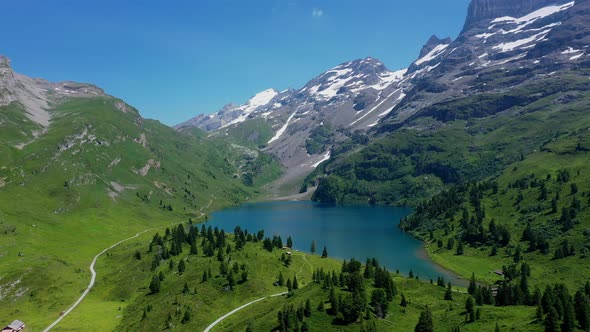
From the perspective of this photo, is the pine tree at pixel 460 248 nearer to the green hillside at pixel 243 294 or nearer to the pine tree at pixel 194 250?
the green hillside at pixel 243 294

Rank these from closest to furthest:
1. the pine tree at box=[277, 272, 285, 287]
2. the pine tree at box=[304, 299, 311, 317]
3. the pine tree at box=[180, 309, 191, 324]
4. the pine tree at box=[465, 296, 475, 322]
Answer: the pine tree at box=[465, 296, 475, 322], the pine tree at box=[304, 299, 311, 317], the pine tree at box=[180, 309, 191, 324], the pine tree at box=[277, 272, 285, 287]

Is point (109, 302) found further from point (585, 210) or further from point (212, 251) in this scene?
point (585, 210)

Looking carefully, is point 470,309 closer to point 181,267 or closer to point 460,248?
point 181,267

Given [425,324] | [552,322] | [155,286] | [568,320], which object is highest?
[568,320]

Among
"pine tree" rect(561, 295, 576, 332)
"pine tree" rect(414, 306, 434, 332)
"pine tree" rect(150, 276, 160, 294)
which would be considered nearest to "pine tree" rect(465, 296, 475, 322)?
"pine tree" rect(414, 306, 434, 332)

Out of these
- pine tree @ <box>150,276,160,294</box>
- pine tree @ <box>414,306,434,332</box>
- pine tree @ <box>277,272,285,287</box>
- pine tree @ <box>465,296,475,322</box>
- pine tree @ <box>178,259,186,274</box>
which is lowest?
pine tree @ <box>150,276,160,294</box>

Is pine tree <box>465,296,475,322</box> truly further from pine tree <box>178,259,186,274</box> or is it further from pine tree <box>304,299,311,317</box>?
pine tree <box>178,259,186,274</box>

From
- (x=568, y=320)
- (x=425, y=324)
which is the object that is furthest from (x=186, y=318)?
(x=568, y=320)

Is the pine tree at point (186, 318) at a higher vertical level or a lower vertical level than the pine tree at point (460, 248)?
lower

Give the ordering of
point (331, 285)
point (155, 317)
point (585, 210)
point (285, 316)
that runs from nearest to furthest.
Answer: point (285, 316) < point (331, 285) < point (155, 317) < point (585, 210)

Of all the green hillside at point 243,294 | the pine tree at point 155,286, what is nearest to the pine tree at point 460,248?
the green hillside at point 243,294

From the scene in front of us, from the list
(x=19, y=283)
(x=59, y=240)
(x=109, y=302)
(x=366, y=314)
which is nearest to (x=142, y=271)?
(x=109, y=302)
